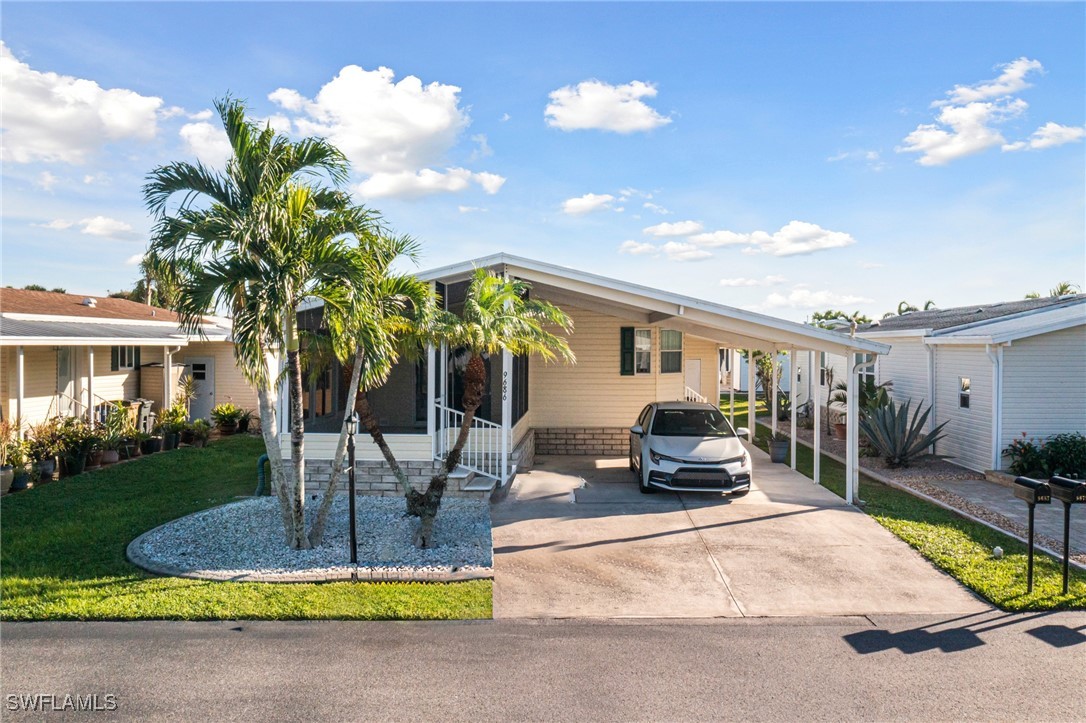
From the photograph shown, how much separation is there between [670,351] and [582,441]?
3060mm

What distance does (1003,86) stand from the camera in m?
11.6

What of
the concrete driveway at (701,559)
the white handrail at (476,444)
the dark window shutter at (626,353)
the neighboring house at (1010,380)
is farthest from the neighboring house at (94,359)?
the neighboring house at (1010,380)

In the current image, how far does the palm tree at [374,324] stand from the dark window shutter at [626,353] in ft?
26.0

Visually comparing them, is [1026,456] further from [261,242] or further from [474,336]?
→ [261,242]

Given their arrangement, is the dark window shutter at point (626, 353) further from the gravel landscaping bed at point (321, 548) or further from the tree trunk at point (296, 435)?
the tree trunk at point (296, 435)

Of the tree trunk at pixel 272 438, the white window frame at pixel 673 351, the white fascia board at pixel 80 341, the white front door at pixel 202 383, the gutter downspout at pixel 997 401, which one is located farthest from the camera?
the white front door at pixel 202 383

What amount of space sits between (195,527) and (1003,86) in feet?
49.4

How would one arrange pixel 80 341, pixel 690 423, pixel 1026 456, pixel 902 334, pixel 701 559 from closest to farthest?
pixel 701 559, pixel 690 423, pixel 1026 456, pixel 80 341, pixel 902 334

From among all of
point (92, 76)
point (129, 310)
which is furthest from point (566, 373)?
point (129, 310)

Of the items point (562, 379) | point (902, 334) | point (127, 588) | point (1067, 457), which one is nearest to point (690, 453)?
point (562, 379)

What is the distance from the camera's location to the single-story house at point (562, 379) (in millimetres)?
10102

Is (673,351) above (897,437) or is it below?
above

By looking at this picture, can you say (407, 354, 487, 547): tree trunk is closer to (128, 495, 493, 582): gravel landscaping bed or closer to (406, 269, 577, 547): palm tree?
(406, 269, 577, 547): palm tree

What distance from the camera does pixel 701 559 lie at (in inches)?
295
